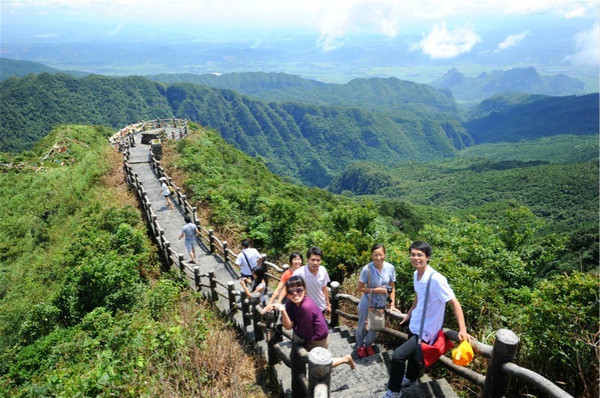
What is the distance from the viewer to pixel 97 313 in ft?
27.3

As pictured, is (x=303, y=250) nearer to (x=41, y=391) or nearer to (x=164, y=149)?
(x=41, y=391)

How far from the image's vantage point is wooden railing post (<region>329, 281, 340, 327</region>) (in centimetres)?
658

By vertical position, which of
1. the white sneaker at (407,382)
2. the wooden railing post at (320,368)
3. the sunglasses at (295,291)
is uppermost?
the sunglasses at (295,291)

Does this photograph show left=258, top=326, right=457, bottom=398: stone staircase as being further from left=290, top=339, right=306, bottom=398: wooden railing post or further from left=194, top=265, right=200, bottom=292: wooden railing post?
left=194, top=265, right=200, bottom=292: wooden railing post

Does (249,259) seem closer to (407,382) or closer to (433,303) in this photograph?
(407,382)

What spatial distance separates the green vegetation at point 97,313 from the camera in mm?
5477

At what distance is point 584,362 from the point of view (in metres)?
3.93

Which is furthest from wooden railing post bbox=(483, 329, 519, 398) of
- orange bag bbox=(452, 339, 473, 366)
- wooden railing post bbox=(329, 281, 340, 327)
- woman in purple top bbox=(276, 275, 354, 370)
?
wooden railing post bbox=(329, 281, 340, 327)

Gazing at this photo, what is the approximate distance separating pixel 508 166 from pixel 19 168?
382 feet

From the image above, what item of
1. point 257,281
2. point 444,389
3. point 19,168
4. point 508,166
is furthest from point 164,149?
point 508,166

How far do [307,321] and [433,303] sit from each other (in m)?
1.50

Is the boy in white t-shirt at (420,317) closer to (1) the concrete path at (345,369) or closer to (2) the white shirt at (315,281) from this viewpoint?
(1) the concrete path at (345,369)

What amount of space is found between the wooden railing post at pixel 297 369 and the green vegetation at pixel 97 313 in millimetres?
787

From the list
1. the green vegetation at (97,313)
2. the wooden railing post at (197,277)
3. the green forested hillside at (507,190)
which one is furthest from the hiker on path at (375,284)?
the green forested hillside at (507,190)
